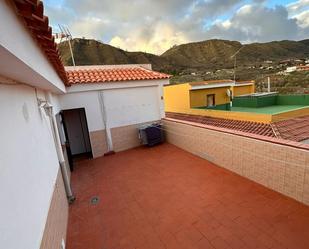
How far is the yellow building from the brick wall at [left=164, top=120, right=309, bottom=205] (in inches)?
322

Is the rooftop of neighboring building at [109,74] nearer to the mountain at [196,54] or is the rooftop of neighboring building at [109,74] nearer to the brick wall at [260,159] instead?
the brick wall at [260,159]

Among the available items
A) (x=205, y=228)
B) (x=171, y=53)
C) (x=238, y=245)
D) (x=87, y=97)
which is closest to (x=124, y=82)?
(x=87, y=97)

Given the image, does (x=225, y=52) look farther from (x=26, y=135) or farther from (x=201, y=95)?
(x=26, y=135)

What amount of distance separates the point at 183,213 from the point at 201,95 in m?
12.6

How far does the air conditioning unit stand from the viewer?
898 centimetres

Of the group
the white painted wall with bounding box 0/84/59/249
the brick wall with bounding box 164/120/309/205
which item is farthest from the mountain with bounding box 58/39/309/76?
the white painted wall with bounding box 0/84/59/249

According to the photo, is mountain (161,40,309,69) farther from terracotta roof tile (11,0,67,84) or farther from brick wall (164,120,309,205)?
terracotta roof tile (11,0,67,84)

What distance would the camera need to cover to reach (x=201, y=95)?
15.4 meters

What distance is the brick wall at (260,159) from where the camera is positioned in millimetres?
3945

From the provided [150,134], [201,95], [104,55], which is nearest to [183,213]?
[150,134]

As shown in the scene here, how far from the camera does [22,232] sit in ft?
5.64

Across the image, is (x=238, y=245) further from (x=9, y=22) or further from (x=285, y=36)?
(x=285, y=36)

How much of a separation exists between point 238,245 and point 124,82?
7404 mm

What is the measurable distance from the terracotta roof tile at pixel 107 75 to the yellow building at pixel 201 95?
19.4 feet
